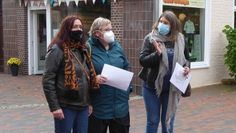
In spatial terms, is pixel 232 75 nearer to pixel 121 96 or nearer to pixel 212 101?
pixel 212 101

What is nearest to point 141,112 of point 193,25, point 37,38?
point 193,25

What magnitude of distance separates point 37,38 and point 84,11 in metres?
2.79

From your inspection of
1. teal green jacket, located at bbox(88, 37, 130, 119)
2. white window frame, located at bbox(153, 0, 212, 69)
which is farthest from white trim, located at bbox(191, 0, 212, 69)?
teal green jacket, located at bbox(88, 37, 130, 119)

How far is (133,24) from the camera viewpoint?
37.9ft

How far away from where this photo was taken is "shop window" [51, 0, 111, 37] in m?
13.1

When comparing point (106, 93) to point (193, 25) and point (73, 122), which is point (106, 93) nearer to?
point (73, 122)

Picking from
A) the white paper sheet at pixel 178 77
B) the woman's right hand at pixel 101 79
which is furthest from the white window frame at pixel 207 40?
the woman's right hand at pixel 101 79

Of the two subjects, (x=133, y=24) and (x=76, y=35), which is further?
(x=133, y=24)

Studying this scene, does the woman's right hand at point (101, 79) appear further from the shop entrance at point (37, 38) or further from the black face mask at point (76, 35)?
the shop entrance at point (37, 38)

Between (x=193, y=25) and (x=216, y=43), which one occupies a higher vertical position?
(x=193, y=25)

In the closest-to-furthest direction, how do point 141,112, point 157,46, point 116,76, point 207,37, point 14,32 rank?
point 116,76 < point 157,46 < point 141,112 < point 207,37 < point 14,32

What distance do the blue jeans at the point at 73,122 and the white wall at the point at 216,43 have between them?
850cm

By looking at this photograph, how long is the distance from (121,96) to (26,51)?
37.1 feet

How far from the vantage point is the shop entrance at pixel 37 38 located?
1565 cm
